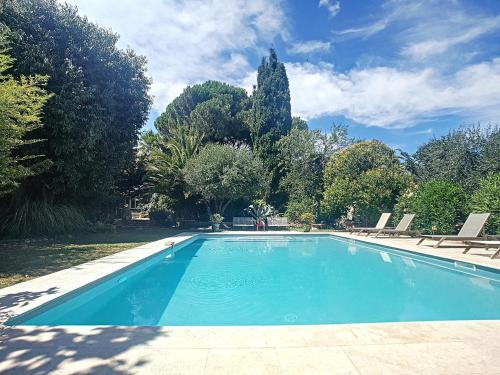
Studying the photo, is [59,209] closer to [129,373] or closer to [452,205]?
[129,373]

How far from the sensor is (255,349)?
3.17 metres

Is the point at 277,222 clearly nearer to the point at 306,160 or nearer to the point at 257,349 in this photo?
the point at 306,160

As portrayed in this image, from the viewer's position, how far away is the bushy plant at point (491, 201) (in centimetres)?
1202

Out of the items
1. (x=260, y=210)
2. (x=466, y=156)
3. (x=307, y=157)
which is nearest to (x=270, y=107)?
(x=307, y=157)

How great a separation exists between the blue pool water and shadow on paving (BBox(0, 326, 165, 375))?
80 cm

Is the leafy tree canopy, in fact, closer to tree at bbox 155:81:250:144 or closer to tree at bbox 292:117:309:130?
tree at bbox 155:81:250:144

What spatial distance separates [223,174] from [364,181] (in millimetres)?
8067

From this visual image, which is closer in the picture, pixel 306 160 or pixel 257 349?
pixel 257 349

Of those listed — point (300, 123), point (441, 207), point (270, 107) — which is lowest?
point (441, 207)

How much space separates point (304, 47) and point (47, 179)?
12.7 m

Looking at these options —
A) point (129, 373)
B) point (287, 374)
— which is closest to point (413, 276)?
point (287, 374)

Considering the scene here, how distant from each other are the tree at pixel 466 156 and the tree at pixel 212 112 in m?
14.8

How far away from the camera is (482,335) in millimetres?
3531

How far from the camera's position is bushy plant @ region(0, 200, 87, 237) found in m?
12.2
